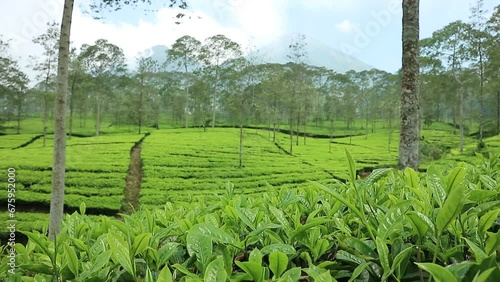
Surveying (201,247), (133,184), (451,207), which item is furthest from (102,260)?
(133,184)

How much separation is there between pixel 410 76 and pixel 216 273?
3.87 meters

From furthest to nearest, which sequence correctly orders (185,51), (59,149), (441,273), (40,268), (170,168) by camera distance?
(185,51) → (170,168) → (59,149) → (40,268) → (441,273)

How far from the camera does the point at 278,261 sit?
0.71m

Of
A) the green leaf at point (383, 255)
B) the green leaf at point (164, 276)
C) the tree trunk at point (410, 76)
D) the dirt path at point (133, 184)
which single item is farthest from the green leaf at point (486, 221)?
the dirt path at point (133, 184)

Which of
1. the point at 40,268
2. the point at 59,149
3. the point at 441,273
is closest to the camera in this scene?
the point at 441,273

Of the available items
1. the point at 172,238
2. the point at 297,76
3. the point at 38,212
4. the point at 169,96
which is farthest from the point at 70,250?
the point at 169,96

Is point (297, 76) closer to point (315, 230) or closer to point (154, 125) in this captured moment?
point (154, 125)

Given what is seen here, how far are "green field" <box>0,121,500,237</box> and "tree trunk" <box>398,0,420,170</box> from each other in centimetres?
540

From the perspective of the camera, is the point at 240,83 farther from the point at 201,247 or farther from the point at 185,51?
the point at 201,247

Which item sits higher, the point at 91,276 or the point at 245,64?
the point at 245,64

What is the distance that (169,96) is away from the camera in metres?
53.1

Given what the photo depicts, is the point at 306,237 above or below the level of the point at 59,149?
above

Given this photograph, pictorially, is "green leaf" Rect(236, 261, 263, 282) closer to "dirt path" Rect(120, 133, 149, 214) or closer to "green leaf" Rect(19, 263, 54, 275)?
"green leaf" Rect(19, 263, 54, 275)

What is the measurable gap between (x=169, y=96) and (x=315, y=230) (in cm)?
5396
